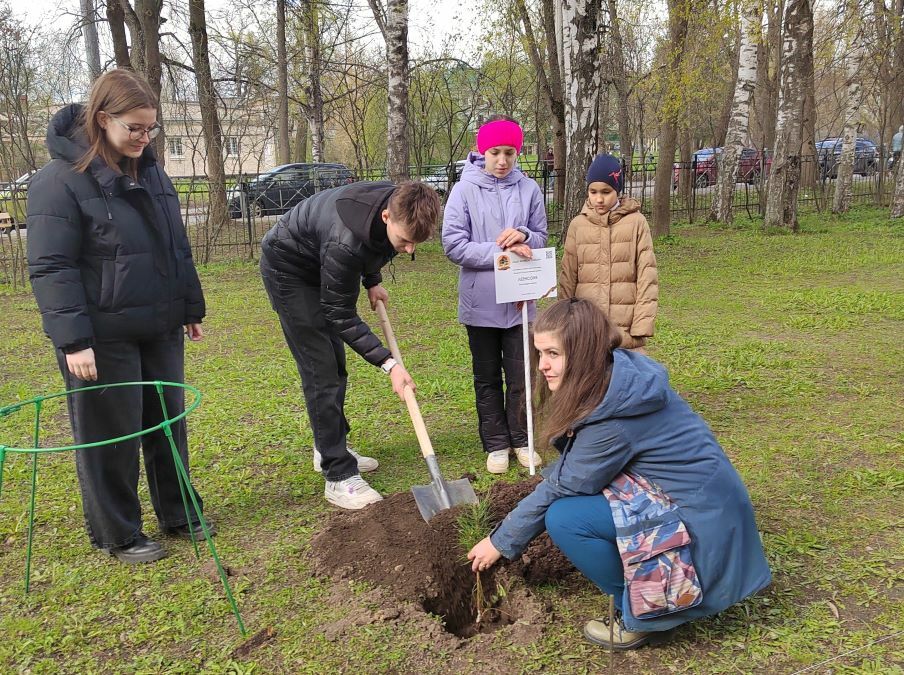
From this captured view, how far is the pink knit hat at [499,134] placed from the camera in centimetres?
355

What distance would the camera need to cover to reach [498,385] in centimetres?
385

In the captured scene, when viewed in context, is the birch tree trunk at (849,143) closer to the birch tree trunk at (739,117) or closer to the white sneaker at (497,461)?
the birch tree trunk at (739,117)

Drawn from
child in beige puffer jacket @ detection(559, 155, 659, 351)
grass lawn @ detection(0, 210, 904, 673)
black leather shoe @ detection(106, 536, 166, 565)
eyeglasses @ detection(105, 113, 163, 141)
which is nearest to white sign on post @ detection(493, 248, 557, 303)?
child in beige puffer jacket @ detection(559, 155, 659, 351)

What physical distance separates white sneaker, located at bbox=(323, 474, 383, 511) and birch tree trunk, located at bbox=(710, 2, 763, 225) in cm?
1083

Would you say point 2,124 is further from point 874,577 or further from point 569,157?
point 874,577

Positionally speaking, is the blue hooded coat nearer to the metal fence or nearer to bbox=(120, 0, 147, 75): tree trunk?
the metal fence

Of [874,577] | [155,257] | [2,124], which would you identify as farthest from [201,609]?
[2,124]

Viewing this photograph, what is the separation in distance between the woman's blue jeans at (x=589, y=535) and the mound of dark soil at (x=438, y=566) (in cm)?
35

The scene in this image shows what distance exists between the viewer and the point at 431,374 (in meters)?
5.54

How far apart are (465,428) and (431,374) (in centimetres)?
117

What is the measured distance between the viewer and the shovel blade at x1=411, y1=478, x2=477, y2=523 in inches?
123

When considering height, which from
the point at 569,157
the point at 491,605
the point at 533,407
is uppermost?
the point at 569,157

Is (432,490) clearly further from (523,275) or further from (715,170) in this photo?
(715,170)

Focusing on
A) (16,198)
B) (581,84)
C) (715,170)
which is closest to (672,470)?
(581,84)
